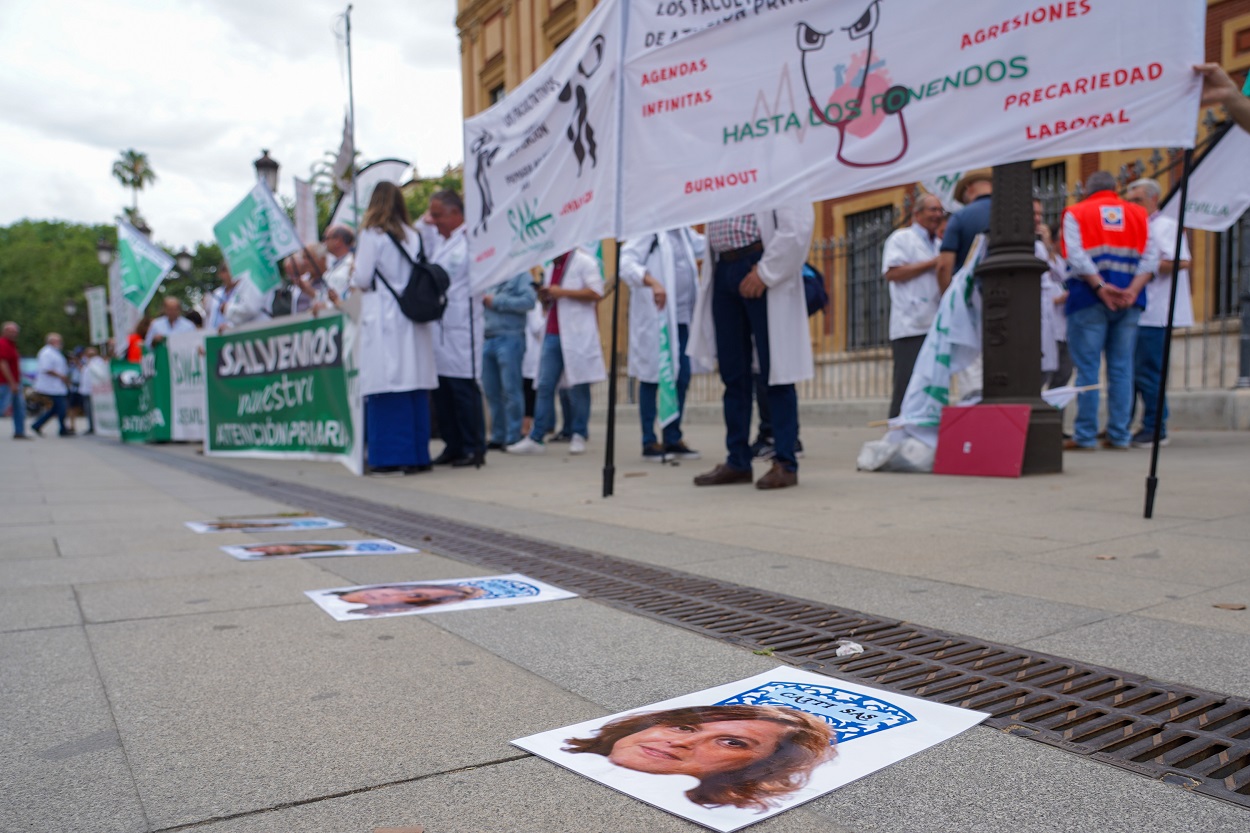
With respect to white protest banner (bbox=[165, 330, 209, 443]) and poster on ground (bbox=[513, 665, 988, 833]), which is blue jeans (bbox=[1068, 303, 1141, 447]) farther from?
white protest banner (bbox=[165, 330, 209, 443])

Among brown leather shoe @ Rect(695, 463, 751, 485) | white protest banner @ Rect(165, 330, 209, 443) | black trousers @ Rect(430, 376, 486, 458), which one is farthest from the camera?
white protest banner @ Rect(165, 330, 209, 443)

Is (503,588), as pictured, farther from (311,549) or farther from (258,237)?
(258,237)

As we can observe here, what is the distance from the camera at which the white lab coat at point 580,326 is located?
908 cm

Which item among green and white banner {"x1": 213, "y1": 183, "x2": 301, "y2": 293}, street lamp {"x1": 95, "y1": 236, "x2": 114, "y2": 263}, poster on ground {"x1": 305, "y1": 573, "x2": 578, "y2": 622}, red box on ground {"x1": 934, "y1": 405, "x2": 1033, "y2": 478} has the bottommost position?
poster on ground {"x1": 305, "y1": 573, "x2": 578, "y2": 622}

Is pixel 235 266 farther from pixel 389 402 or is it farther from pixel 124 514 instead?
pixel 124 514

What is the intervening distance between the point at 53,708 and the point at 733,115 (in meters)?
4.21

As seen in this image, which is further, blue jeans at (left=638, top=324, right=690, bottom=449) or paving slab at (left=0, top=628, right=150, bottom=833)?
blue jeans at (left=638, top=324, right=690, bottom=449)

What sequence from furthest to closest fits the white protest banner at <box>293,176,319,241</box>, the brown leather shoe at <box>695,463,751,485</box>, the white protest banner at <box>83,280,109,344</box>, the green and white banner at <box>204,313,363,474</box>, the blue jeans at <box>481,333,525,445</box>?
the white protest banner at <box>83,280,109,344</box>, the white protest banner at <box>293,176,319,241</box>, the blue jeans at <box>481,333,525,445</box>, the green and white banner at <box>204,313,363,474</box>, the brown leather shoe at <box>695,463,751,485</box>

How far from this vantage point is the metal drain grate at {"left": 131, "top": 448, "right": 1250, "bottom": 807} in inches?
69.3

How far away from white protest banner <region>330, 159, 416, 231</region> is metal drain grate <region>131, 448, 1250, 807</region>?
7.21m

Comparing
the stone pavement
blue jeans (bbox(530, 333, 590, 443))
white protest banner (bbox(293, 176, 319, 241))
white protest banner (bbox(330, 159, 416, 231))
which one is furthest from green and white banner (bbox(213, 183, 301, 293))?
the stone pavement

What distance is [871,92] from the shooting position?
181 inches

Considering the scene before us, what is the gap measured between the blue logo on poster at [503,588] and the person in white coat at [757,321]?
2.56 meters

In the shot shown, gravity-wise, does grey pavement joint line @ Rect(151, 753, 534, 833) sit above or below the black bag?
below
